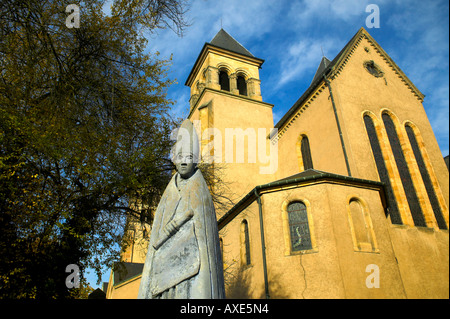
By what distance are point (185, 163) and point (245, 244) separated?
34.6 ft

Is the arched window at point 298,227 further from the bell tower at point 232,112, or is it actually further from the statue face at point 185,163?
the statue face at point 185,163

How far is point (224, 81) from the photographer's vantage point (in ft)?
84.5

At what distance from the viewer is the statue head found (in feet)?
10.5

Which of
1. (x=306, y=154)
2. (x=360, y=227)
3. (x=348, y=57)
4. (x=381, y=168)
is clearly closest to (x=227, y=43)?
(x=348, y=57)

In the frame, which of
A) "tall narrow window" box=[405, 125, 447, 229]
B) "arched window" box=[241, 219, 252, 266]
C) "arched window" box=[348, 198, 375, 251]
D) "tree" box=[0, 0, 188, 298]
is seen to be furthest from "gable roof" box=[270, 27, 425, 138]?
"tree" box=[0, 0, 188, 298]

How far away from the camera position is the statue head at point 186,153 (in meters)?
3.20

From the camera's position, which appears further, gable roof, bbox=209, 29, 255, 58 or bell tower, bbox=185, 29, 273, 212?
gable roof, bbox=209, 29, 255, 58

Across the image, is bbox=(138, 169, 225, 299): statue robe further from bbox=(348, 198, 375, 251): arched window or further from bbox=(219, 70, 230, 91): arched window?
bbox=(219, 70, 230, 91): arched window

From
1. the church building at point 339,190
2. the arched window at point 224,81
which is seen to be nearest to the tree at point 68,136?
the church building at point 339,190

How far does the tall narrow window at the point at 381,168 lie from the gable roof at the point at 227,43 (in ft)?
49.0

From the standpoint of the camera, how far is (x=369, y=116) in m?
15.3

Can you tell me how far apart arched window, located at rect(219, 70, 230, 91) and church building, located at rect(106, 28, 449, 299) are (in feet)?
12.1

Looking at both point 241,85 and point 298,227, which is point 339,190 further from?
point 241,85

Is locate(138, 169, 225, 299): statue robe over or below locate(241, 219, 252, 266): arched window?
below
